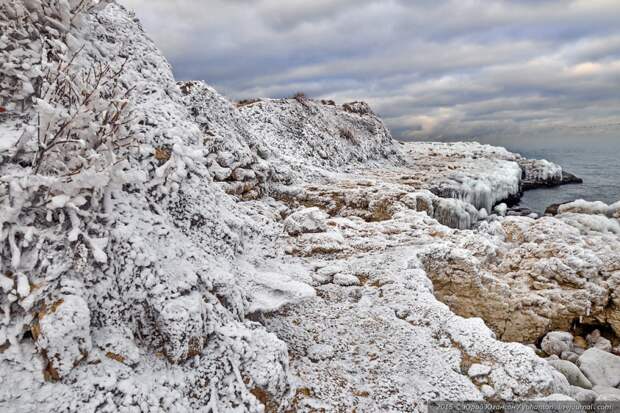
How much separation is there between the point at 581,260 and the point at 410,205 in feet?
14.8

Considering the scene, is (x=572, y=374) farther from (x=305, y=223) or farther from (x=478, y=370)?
(x=305, y=223)

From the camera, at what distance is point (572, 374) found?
6203 mm

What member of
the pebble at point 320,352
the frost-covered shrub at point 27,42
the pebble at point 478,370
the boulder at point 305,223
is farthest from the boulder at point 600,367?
the frost-covered shrub at point 27,42

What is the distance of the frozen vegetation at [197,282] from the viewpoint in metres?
3.19

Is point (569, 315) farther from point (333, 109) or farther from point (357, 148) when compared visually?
point (333, 109)

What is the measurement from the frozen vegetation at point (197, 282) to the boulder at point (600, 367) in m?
0.04

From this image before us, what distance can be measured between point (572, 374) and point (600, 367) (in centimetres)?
81

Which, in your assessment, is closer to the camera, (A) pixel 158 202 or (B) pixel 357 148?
(A) pixel 158 202

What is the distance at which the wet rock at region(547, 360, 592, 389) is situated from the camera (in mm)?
6148

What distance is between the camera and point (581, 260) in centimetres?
868

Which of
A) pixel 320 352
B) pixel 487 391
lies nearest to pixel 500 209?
pixel 487 391

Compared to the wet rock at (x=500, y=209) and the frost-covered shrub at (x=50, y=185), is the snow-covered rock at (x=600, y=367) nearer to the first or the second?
the frost-covered shrub at (x=50, y=185)

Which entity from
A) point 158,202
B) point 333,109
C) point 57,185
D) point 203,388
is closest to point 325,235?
point 158,202

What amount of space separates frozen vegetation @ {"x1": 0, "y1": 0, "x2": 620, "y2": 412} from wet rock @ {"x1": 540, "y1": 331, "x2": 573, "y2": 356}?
5 cm
